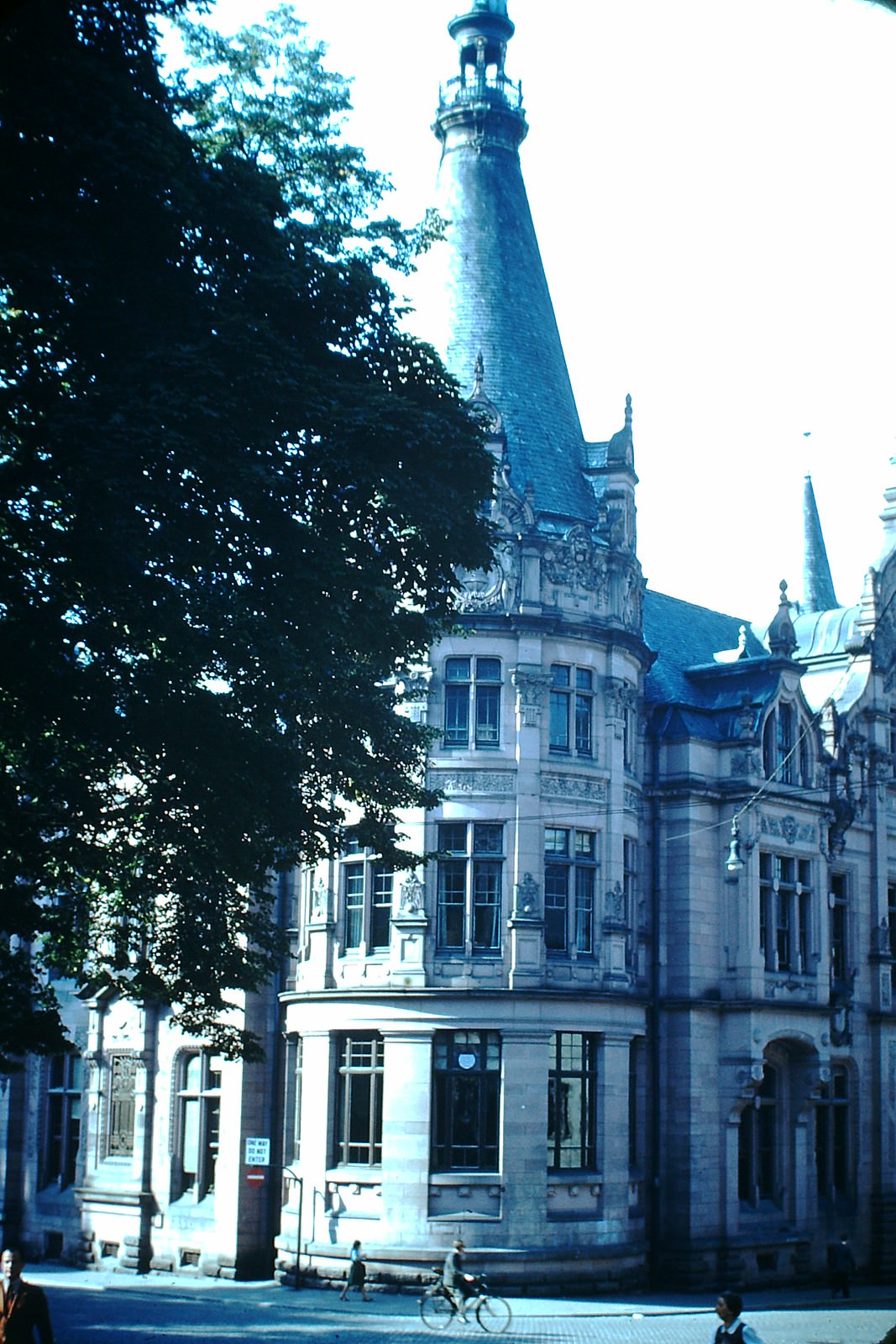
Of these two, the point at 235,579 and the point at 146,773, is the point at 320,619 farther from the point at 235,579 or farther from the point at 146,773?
the point at 146,773

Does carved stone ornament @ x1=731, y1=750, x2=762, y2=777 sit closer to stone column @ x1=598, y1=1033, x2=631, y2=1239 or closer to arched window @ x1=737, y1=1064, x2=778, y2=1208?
arched window @ x1=737, y1=1064, x2=778, y2=1208

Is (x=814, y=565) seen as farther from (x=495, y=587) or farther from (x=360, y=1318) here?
Answer: (x=360, y=1318)

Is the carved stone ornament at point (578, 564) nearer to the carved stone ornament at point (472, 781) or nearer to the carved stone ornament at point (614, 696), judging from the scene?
the carved stone ornament at point (614, 696)

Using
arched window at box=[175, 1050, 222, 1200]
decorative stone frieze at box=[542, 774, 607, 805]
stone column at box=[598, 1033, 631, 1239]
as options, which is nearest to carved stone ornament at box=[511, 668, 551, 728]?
decorative stone frieze at box=[542, 774, 607, 805]

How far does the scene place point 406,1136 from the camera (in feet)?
118

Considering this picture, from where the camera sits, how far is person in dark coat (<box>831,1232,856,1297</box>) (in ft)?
132

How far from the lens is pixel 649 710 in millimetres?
43188

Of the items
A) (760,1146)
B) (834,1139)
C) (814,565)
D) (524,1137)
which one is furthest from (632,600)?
(814,565)

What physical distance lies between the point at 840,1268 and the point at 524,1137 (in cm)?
966

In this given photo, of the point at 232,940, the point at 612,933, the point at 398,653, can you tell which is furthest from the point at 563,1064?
the point at 398,653

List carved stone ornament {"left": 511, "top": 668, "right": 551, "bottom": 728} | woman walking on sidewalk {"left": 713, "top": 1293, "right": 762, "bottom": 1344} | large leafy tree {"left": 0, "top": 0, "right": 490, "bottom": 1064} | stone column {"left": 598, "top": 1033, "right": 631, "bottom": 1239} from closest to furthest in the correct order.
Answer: woman walking on sidewalk {"left": 713, "top": 1293, "right": 762, "bottom": 1344}, large leafy tree {"left": 0, "top": 0, "right": 490, "bottom": 1064}, stone column {"left": 598, "top": 1033, "right": 631, "bottom": 1239}, carved stone ornament {"left": 511, "top": 668, "right": 551, "bottom": 728}

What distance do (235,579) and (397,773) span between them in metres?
3.92

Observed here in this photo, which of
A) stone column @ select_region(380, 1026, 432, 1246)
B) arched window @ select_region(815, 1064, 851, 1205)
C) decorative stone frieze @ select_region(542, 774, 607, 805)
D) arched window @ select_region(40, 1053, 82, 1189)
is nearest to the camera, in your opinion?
stone column @ select_region(380, 1026, 432, 1246)

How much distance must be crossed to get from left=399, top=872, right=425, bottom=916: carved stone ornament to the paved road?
7908 millimetres
